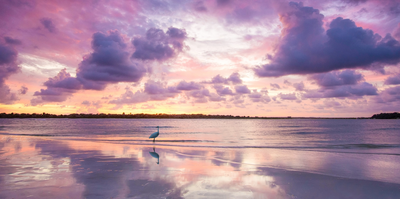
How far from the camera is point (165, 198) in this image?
612 centimetres

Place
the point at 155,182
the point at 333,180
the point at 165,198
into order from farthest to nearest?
1. the point at 333,180
2. the point at 155,182
3. the point at 165,198

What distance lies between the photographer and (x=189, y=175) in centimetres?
867

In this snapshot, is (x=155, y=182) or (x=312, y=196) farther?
(x=155, y=182)

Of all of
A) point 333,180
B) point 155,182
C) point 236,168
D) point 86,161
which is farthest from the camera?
point 86,161

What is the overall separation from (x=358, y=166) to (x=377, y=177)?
2455mm

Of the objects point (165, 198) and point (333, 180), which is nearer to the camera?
point (165, 198)

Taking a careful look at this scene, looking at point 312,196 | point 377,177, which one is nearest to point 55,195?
point 312,196

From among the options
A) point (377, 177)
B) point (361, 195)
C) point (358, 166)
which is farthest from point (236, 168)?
point (358, 166)

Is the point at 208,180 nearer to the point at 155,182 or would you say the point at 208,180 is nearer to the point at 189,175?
the point at 189,175

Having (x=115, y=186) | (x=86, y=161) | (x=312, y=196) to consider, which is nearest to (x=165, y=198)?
(x=115, y=186)

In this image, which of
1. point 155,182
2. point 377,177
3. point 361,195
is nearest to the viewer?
point 361,195

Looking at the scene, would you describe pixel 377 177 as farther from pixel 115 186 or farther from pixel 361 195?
pixel 115 186

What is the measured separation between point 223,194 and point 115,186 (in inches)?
144

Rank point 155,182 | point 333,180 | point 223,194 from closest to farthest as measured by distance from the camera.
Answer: point 223,194
point 155,182
point 333,180
